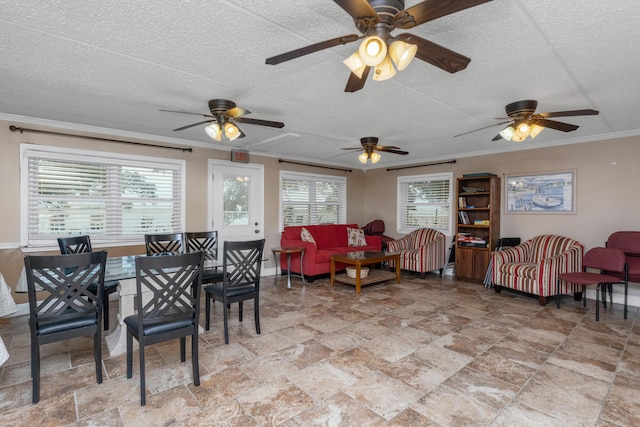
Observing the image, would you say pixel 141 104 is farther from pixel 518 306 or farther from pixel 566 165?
pixel 566 165

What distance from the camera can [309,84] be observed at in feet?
9.46

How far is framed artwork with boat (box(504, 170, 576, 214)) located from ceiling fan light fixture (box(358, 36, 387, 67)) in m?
4.74

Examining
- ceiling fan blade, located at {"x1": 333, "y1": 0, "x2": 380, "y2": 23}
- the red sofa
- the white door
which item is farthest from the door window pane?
ceiling fan blade, located at {"x1": 333, "y1": 0, "x2": 380, "y2": 23}

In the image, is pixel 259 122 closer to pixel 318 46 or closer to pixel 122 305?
pixel 318 46

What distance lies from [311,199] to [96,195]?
A: 3.78 metres

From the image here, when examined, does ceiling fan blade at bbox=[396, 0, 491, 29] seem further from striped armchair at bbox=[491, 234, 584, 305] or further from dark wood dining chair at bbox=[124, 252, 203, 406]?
striped armchair at bbox=[491, 234, 584, 305]

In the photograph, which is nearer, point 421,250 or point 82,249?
point 82,249

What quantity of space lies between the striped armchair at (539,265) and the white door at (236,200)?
3.99m

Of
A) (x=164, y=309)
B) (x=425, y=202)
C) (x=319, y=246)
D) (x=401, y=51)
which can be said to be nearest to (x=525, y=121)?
(x=401, y=51)

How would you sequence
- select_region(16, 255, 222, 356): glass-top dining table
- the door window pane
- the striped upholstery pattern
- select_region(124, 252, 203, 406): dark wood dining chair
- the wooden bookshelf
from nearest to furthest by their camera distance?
select_region(124, 252, 203, 406): dark wood dining chair → select_region(16, 255, 222, 356): glass-top dining table → the striped upholstery pattern → the wooden bookshelf → the door window pane

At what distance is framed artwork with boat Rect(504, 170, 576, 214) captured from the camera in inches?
194

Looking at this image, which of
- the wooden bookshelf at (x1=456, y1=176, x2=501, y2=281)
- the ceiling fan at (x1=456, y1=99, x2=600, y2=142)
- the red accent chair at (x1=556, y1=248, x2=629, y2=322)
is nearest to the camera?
the ceiling fan at (x1=456, y1=99, x2=600, y2=142)

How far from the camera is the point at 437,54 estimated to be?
181cm

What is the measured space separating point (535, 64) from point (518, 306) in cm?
310
